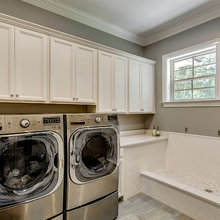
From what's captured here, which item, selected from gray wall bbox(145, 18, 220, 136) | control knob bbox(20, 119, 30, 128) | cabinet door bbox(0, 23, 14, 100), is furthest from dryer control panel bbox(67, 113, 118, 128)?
gray wall bbox(145, 18, 220, 136)

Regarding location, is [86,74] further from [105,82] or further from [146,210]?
[146,210]

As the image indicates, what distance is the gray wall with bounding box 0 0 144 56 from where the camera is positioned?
2150 mm

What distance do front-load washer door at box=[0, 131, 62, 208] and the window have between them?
2458mm

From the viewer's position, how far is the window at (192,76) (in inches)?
106

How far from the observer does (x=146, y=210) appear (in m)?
2.21

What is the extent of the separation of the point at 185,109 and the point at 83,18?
2.41 meters

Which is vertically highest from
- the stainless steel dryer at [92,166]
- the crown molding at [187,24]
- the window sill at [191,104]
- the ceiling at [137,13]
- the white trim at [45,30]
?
the ceiling at [137,13]

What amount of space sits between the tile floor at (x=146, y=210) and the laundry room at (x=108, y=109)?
0.05 feet

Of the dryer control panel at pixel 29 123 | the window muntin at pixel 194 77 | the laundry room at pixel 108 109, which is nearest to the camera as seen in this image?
the dryer control panel at pixel 29 123

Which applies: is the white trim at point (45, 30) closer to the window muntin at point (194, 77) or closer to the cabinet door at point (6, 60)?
the cabinet door at point (6, 60)

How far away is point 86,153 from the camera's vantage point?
6.01 ft

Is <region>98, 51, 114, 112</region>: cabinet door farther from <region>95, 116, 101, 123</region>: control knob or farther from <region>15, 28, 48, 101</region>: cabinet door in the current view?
<region>15, 28, 48, 101</region>: cabinet door

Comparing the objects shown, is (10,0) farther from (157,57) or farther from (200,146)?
(200,146)

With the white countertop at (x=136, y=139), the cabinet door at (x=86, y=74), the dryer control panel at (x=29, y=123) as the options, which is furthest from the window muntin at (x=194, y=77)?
the dryer control panel at (x=29, y=123)
